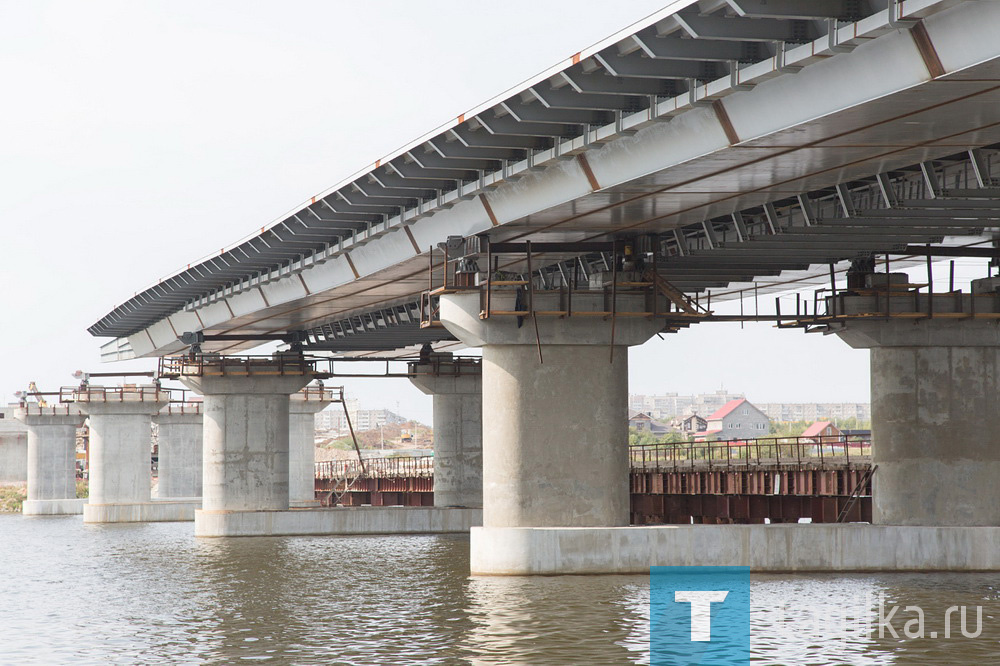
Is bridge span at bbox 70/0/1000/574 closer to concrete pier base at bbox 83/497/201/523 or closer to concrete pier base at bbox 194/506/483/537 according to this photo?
concrete pier base at bbox 194/506/483/537

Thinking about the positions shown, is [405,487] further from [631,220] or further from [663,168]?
[663,168]

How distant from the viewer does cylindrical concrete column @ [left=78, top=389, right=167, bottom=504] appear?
7769 cm

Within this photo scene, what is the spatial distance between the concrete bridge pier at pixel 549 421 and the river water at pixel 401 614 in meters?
1.60

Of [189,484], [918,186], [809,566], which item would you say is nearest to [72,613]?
[809,566]

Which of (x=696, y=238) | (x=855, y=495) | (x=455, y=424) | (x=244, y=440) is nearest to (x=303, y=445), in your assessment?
(x=455, y=424)

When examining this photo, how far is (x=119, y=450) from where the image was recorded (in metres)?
78.6

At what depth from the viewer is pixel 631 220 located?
3184 centimetres

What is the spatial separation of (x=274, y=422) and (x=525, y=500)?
25.7 metres

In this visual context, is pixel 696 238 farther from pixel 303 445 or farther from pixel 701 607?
pixel 303 445

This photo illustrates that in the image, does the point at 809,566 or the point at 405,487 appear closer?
the point at 809,566

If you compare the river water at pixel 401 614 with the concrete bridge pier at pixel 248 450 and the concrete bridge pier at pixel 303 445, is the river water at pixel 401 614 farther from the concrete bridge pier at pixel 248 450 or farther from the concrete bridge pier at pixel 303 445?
the concrete bridge pier at pixel 303 445

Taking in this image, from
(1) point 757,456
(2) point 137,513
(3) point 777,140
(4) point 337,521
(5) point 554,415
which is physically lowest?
(2) point 137,513

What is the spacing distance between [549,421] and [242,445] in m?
25.7

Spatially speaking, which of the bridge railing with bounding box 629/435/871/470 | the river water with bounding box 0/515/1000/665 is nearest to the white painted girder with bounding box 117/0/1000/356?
the river water with bounding box 0/515/1000/665
